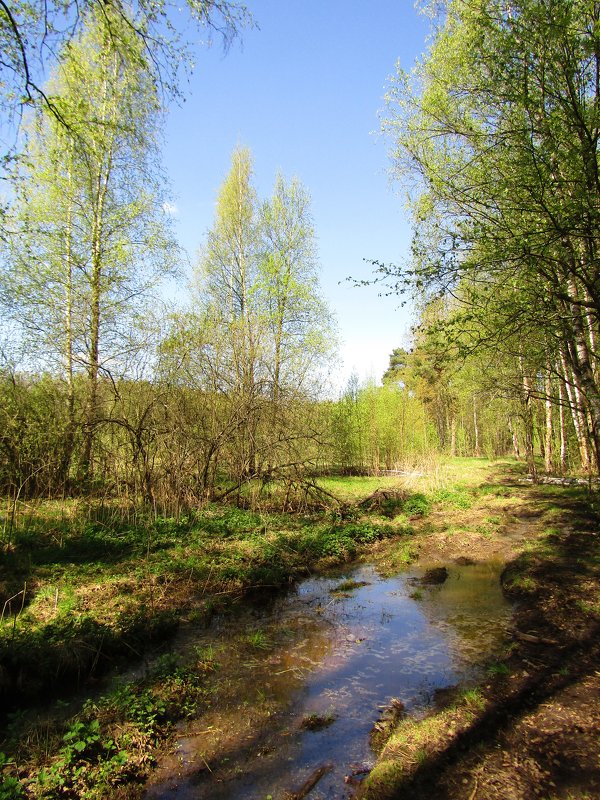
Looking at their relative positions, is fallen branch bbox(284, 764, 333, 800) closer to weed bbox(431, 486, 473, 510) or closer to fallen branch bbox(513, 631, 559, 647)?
fallen branch bbox(513, 631, 559, 647)

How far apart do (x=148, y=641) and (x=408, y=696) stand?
3088 millimetres

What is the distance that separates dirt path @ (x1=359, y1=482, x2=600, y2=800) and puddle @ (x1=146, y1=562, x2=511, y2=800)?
35cm

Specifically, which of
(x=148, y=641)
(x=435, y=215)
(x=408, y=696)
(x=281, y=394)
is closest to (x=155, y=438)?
(x=281, y=394)

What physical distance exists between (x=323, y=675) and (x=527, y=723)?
2.08m

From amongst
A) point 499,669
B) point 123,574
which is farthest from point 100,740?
point 499,669

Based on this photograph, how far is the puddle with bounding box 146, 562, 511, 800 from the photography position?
3.41m

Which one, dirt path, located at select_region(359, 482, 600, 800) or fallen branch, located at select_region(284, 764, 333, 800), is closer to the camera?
dirt path, located at select_region(359, 482, 600, 800)

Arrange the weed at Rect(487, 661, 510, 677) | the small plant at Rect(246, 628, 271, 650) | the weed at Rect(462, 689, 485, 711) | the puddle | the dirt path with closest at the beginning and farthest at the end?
1. the dirt path
2. the puddle
3. the weed at Rect(462, 689, 485, 711)
4. the weed at Rect(487, 661, 510, 677)
5. the small plant at Rect(246, 628, 271, 650)

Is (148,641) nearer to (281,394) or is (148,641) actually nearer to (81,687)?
(81,687)

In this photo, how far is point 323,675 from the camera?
15.9ft

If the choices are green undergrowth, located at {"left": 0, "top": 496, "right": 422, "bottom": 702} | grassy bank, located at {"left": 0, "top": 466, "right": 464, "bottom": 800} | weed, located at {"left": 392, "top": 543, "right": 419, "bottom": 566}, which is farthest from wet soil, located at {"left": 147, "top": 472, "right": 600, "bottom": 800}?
weed, located at {"left": 392, "top": 543, "right": 419, "bottom": 566}

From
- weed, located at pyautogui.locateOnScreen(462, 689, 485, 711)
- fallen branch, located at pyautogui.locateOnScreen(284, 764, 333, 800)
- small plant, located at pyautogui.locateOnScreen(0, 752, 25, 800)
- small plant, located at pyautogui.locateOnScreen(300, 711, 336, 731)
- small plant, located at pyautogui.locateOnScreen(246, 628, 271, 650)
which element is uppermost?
small plant, located at pyautogui.locateOnScreen(0, 752, 25, 800)

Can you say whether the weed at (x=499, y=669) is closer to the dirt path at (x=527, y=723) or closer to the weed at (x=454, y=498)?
the dirt path at (x=527, y=723)

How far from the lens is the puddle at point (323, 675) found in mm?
3414
